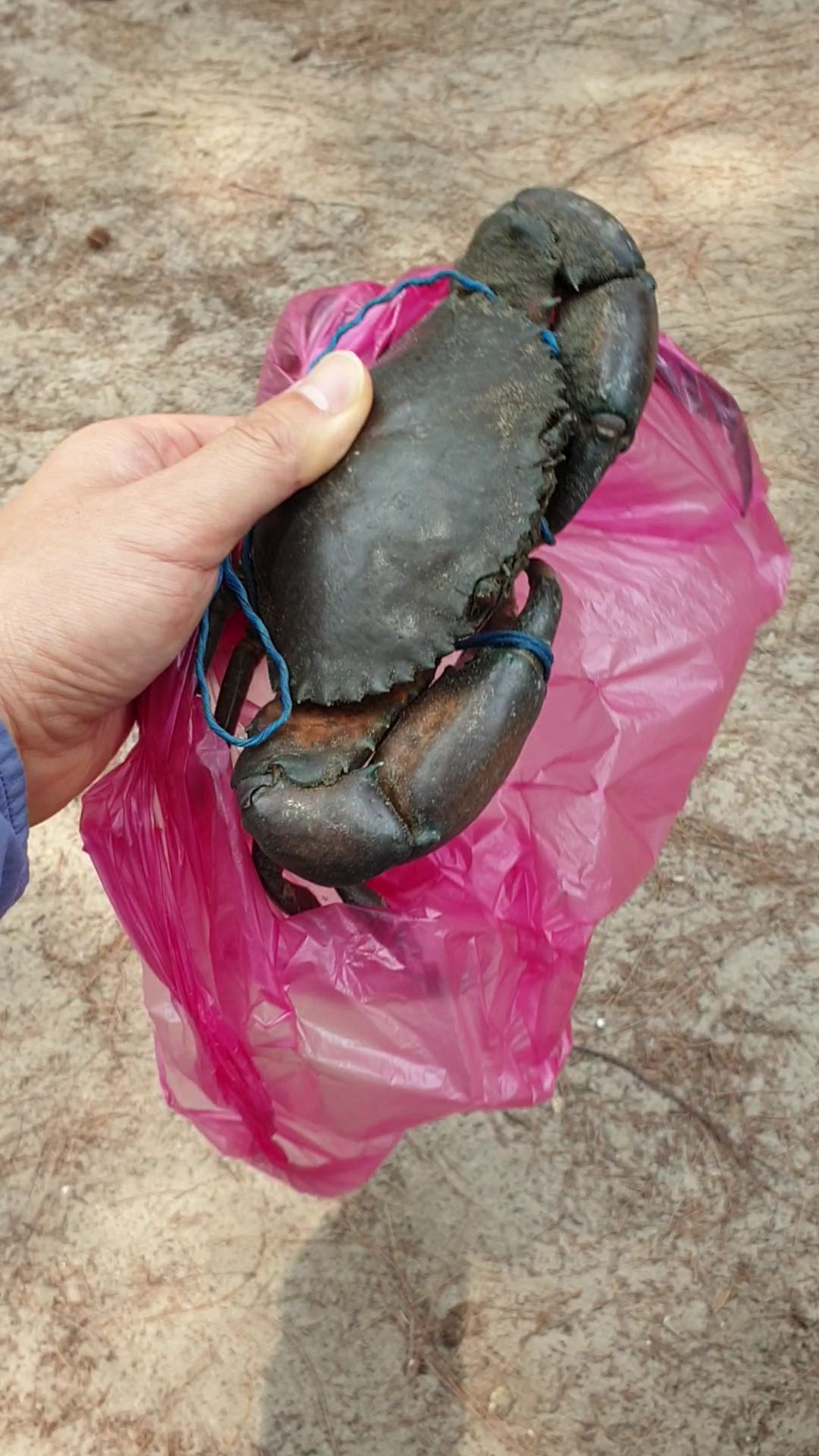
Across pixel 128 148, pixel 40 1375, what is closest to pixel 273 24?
pixel 128 148

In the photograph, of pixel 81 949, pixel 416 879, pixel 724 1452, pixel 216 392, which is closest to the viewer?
pixel 416 879

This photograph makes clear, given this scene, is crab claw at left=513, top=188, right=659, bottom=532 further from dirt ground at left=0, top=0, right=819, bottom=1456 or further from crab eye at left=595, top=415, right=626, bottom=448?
dirt ground at left=0, top=0, right=819, bottom=1456

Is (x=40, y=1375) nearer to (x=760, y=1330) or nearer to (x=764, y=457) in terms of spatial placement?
(x=760, y=1330)

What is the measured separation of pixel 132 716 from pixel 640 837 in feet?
1.72

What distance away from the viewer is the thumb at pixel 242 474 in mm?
861

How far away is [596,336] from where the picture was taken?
3.21 feet

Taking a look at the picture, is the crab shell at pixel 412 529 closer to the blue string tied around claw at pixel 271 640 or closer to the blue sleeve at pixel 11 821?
the blue string tied around claw at pixel 271 640

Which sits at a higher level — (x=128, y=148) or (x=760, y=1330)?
(x=128, y=148)

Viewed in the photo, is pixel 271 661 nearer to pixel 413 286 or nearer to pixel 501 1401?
pixel 413 286

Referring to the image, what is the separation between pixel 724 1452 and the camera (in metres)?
1.21

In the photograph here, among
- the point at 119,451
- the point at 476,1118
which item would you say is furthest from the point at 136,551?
the point at 476,1118

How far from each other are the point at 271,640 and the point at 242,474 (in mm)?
145

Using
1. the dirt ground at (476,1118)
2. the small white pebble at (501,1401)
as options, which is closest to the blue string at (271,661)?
the dirt ground at (476,1118)

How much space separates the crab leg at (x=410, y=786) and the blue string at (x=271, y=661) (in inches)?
1.0
